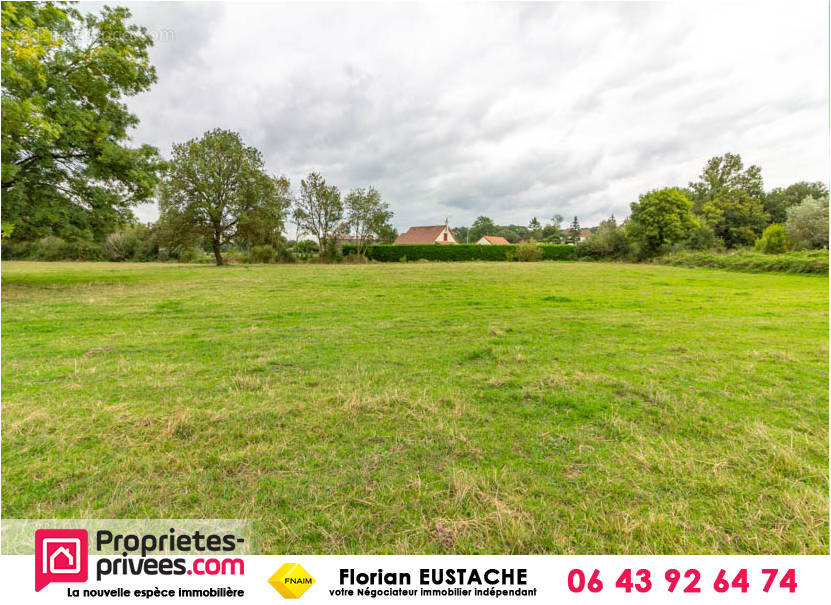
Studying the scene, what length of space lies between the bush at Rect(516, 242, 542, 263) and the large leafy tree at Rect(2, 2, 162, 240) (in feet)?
140

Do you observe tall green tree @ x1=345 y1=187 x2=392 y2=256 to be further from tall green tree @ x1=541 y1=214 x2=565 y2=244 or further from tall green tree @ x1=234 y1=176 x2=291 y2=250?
tall green tree @ x1=541 y1=214 x2=565 y2=244

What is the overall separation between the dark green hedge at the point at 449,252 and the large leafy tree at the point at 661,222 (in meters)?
8.97

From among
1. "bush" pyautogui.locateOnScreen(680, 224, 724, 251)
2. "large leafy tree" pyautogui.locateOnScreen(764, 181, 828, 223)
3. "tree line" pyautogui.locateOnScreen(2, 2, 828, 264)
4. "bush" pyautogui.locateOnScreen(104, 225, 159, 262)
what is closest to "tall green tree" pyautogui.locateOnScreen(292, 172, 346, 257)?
"tree line" pyautogui.locateOnScreen(2, 2, 828, 264)

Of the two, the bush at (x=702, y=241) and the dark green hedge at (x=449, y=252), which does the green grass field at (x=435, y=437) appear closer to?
the bush at (x=702, y=241)

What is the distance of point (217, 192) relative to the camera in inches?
1312

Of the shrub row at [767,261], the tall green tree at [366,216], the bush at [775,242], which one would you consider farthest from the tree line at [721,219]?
the tall green tree at [366,216]

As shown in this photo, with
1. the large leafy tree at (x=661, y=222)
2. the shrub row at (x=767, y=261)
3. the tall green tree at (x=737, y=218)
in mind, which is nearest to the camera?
the shrub row at (x=767, y=261)

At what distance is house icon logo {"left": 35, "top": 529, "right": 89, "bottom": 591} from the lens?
1.88 m

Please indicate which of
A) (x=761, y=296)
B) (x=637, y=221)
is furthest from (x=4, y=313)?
(x=637, y=221)

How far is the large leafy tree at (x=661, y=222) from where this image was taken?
39.7 metres

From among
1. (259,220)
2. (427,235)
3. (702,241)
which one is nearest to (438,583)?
(259,220)

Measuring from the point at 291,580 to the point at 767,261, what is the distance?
34343mm

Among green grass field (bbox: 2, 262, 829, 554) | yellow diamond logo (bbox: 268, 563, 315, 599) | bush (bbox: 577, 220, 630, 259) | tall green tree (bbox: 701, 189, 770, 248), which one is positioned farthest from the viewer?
tall green tree (bbox: 701, 189, 770, 248)

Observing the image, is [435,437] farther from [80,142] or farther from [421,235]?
[421,235]
